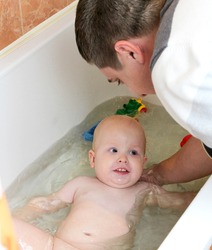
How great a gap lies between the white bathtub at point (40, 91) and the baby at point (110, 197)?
21 cm

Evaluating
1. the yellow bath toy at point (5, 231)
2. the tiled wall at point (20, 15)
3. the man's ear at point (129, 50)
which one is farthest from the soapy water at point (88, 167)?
the yellow bath toy at point (5, 231)

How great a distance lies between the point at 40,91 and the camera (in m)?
1.70

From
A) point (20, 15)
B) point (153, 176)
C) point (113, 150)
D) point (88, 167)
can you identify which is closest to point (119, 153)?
point (113, 150)

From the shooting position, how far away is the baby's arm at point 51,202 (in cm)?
155

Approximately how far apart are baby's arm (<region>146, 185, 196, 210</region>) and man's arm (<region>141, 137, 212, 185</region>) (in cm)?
4

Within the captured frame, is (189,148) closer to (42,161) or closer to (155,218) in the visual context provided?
(155,218)

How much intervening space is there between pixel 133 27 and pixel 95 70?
28.5 inches

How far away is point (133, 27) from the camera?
1.19 metres

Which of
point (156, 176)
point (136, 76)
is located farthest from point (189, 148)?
point (136, 76)

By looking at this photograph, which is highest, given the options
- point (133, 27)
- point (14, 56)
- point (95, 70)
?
point (133, 27)

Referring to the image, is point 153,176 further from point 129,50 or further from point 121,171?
point 129,50

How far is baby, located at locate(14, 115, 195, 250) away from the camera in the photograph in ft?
4.67

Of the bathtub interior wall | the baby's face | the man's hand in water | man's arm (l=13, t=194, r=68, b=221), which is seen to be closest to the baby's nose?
the baby's face

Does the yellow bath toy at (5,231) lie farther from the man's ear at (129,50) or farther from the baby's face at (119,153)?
the baby's face at (119,153)
